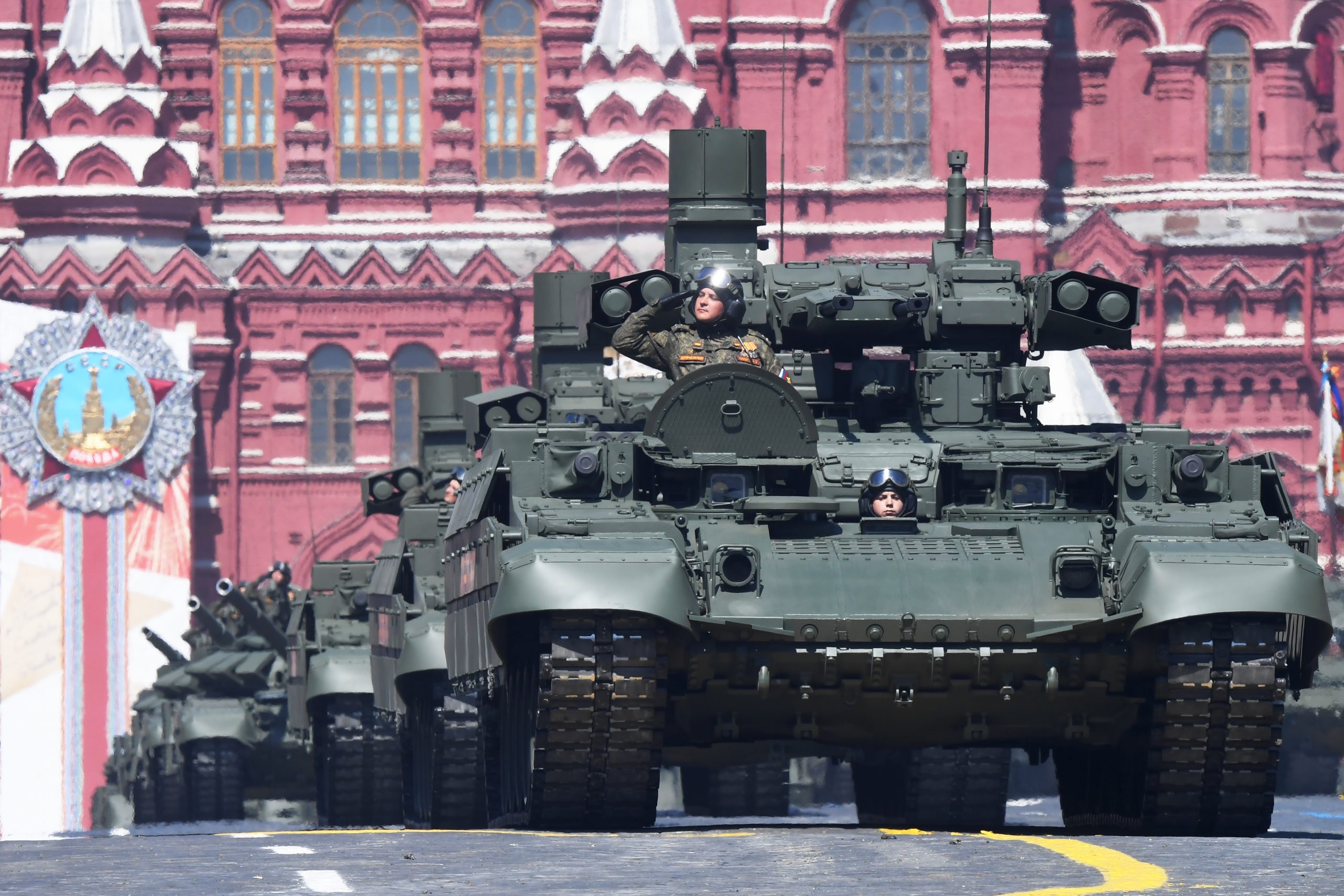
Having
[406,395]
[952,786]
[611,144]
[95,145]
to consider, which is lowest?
[952,786]

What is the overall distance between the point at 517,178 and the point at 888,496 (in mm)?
43129

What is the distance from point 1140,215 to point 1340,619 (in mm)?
22314

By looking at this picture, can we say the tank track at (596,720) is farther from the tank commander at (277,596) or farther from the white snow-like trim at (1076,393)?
the white snow-like trim at (1076,393)

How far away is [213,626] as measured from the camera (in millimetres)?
39125

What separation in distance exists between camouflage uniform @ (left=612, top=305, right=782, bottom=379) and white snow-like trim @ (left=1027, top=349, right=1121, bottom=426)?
116 ft

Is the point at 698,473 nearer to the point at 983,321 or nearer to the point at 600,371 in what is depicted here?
the point at 983,321

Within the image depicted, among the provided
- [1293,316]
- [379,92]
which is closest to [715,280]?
[1293,316]

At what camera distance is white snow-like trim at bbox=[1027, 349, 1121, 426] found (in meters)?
56.3

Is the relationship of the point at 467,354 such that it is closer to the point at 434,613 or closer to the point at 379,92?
the point at 379,92

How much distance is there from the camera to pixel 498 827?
68.4 ft

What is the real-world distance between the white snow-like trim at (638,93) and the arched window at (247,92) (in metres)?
6.24

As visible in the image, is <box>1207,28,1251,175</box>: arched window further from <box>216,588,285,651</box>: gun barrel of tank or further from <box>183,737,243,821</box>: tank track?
<box>183,737,243,821</box>: tank track

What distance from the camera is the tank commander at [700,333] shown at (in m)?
20.5

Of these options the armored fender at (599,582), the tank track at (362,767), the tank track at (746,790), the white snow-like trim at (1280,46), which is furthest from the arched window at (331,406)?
the armored fender at (599,582)
